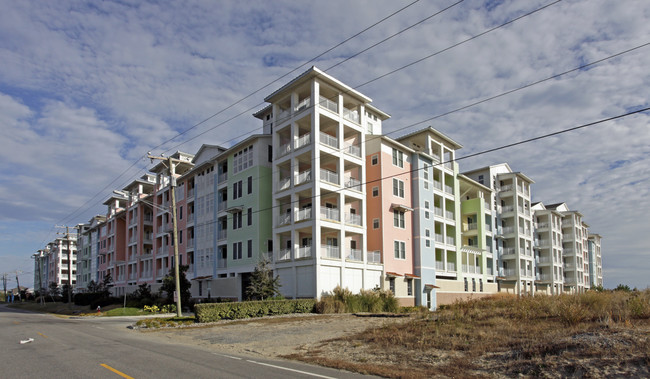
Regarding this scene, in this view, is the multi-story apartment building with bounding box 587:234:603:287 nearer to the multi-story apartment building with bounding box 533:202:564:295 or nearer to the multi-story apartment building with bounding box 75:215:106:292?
the multi-story apartment building with bounding box 533:202:564:295

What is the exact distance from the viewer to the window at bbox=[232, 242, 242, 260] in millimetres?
44131

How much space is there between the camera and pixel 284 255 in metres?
39.4

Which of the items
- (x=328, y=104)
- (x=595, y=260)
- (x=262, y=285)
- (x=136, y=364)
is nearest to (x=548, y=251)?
(x=595, y=260)

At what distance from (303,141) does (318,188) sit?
4.48 meters

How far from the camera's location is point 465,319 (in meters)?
16.9

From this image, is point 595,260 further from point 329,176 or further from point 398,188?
point 329,176

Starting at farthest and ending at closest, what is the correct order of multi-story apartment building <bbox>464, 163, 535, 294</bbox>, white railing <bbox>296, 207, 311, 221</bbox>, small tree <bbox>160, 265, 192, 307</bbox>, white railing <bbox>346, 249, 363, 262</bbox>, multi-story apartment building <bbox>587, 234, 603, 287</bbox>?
multi-story apartment building <bbox>587, 234, 603, 287</bbox> → multi-story apartment building <bbox>464, 163, 535, 294</bbox> → white railing <bbox>346, 249, 363, 262</bbox> → small tree <bbox>160, 265, 192, 307</bbox> → white railing <bbox>296, 207, 311, 221</bbox>

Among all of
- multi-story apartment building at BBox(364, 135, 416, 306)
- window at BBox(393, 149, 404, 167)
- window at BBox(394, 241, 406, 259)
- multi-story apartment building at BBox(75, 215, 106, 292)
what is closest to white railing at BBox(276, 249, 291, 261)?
multi-story apartment building at BBox(364, 135, 416, 306)

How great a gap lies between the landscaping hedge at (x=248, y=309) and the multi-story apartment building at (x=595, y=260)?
9403 cm

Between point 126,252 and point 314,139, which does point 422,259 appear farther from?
point 126,252

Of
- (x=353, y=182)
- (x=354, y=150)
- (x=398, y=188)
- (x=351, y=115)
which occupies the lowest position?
(x=398, y=188)

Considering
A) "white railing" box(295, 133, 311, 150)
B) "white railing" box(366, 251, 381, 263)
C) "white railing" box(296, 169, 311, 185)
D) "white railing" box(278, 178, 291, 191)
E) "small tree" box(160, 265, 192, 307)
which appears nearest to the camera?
"white railing" box(296, 169, 311, 185)

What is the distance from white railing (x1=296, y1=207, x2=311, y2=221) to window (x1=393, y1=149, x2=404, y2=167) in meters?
12.3

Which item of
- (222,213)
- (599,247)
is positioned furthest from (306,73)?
(599,247)
